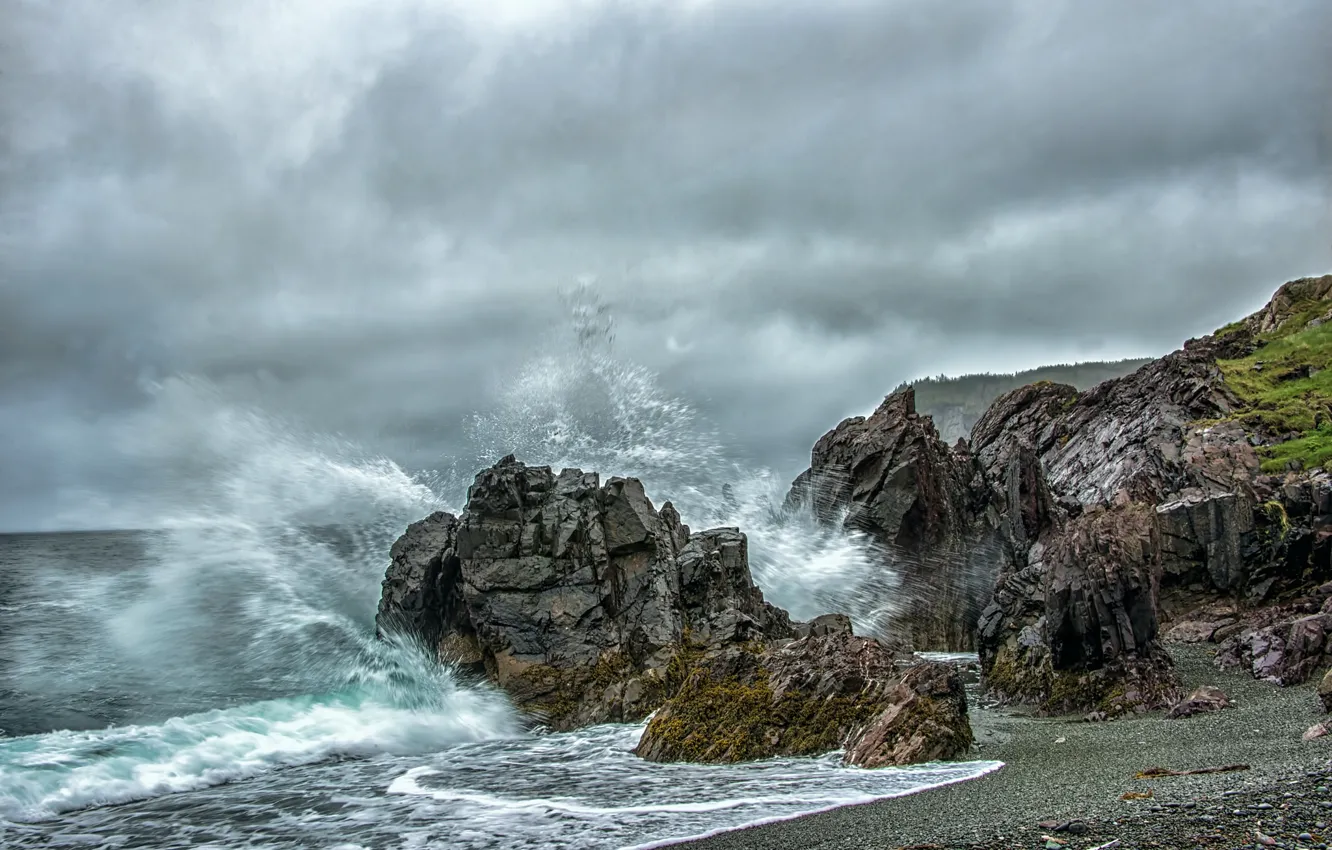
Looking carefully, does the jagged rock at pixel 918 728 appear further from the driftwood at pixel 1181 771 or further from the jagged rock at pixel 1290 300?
the jagged rock at pixel 1290 300

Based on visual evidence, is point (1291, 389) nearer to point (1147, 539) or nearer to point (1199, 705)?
point (1147, 539)

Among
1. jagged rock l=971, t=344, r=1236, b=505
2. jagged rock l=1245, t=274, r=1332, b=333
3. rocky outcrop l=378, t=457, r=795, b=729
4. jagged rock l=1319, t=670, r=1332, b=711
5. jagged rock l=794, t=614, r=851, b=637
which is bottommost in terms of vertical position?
jagged rock l=1319, t=670, r=1332, b=711

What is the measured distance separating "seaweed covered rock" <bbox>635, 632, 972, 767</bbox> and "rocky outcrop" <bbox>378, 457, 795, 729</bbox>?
21.2 ft

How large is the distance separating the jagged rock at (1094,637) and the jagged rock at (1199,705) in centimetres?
130

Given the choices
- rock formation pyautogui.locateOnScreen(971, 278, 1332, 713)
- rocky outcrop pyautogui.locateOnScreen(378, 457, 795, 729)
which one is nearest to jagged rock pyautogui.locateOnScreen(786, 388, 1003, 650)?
rock formation pyautogui.locateOnScreen(971, 278, 1332, 713)

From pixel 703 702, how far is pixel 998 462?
53.3 metres

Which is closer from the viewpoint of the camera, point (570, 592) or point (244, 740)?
point (244, 740)

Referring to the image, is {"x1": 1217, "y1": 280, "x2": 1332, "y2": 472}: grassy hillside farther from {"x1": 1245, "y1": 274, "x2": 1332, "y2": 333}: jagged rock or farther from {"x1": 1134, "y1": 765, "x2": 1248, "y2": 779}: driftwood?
{"x1": 1134, "y1": 765, "x2": 1248, "y2": 779}: driftwood

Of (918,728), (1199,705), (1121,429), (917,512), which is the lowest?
(1199,705)

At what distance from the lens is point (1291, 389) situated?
190 feet

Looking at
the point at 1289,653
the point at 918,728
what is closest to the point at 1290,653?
the point at 1289,653

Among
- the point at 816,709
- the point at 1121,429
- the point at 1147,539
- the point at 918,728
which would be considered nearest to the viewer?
the point at 918,728

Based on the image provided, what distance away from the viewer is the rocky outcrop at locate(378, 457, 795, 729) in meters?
32.2

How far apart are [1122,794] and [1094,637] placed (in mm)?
13888
